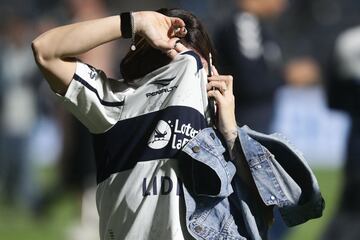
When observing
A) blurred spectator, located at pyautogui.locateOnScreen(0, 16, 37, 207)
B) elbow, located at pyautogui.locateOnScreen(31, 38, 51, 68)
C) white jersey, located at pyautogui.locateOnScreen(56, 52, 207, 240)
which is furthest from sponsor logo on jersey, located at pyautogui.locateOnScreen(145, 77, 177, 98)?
blurred spectator, located at pyautogui.locateOnScreen(0, 16, 37, 207)

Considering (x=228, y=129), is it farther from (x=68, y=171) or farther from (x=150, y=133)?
(x=68, y=171)

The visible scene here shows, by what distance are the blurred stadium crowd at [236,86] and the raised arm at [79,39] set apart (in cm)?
273

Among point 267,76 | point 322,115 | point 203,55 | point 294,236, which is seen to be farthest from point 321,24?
point 203,55

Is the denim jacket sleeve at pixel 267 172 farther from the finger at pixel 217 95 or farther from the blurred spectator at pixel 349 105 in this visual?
the blurred spectator at pixel 349 105

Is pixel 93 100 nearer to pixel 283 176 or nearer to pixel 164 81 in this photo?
pixel 164 81

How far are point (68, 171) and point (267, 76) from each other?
7.14ft

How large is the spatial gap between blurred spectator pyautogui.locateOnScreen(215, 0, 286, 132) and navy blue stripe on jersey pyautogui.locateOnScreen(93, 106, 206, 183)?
500cm

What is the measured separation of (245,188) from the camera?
4188 mm

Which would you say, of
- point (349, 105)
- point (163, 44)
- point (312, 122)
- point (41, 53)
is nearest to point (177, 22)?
point (163, 44)

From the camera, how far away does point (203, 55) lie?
14.2 ft

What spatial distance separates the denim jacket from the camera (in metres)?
4.06

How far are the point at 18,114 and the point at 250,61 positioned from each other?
6518 millimetres

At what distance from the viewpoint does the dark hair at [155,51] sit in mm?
4270

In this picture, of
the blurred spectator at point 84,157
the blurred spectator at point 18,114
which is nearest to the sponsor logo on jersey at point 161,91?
the blurred spectator at point 84,157
